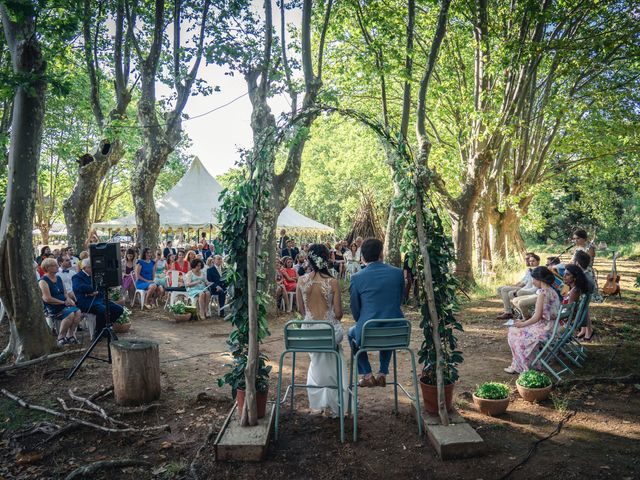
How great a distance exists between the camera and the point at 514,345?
235 inches

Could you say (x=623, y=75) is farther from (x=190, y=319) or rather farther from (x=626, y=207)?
(x=626, y=207)

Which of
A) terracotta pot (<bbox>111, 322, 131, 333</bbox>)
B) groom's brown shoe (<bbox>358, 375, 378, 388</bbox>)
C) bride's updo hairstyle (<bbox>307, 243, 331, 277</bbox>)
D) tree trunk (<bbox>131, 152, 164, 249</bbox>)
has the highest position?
tree trunk (<bbox>131, 152, 164, 249</bbox>)

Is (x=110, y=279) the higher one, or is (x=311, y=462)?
(x=110, y=279)

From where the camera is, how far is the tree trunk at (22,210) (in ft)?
21.4

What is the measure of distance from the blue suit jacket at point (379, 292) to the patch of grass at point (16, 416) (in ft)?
11.8

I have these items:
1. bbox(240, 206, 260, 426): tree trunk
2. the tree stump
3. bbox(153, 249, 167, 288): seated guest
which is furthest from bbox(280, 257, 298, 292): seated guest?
bbox(240, 206, 260, 426): tree trunk

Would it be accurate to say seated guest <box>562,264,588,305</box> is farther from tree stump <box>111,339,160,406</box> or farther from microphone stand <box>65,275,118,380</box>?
microphone stand <box>65,275,118,380</box>

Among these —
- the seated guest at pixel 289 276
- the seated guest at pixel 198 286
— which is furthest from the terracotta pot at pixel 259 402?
the seated guest at pixel 289 276

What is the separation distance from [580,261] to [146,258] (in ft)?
32.7

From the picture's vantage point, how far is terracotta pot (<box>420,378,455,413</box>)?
430cm

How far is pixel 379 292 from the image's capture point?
4629mm

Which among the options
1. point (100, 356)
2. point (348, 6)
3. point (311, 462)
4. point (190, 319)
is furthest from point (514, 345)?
point (348, 6)

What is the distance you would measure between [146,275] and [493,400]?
31.6ft

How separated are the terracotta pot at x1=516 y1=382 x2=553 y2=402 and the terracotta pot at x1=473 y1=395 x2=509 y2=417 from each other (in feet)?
1.47
